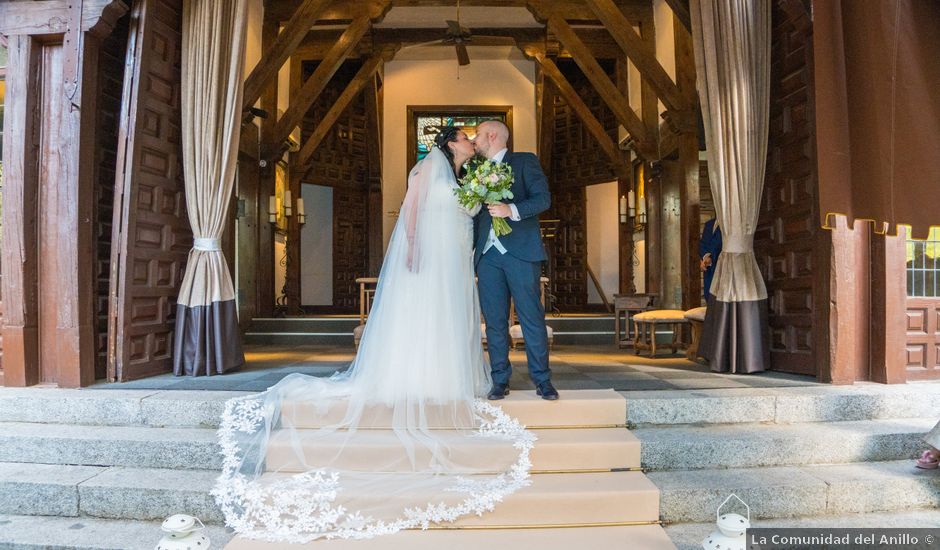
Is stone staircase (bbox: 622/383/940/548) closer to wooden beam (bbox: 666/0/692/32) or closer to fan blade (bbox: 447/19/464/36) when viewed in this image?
wooden beam (bbox: 666/0/692/32)

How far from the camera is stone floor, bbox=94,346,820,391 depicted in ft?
12.8

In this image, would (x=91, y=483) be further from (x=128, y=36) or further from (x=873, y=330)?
(x=873, y=330)

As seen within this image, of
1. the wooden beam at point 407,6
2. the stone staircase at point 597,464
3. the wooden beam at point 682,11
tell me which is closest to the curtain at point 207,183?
the stone staircase at point 597,464

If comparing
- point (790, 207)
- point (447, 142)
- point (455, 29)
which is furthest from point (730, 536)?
point (455, 29)

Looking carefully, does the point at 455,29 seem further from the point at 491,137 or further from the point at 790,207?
the point at 790,207

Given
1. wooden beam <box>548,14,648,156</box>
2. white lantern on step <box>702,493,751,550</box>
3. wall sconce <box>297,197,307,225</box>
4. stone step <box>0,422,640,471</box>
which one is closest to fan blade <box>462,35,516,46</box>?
wooden beam <box>548,14,648,156</box>

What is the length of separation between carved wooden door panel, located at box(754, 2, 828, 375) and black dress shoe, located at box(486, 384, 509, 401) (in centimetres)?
237

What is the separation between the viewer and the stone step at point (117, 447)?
10.2ft

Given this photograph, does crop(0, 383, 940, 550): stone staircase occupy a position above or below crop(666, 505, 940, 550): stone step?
above

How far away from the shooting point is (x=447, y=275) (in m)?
3.46

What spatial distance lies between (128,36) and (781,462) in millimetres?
5458

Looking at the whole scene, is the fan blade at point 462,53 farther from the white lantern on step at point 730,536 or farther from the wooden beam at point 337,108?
the white lantern on step at point 730,536

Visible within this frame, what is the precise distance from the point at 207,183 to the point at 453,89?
302 inches

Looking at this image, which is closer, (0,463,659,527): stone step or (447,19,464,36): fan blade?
(0,463,659,527): stone step
